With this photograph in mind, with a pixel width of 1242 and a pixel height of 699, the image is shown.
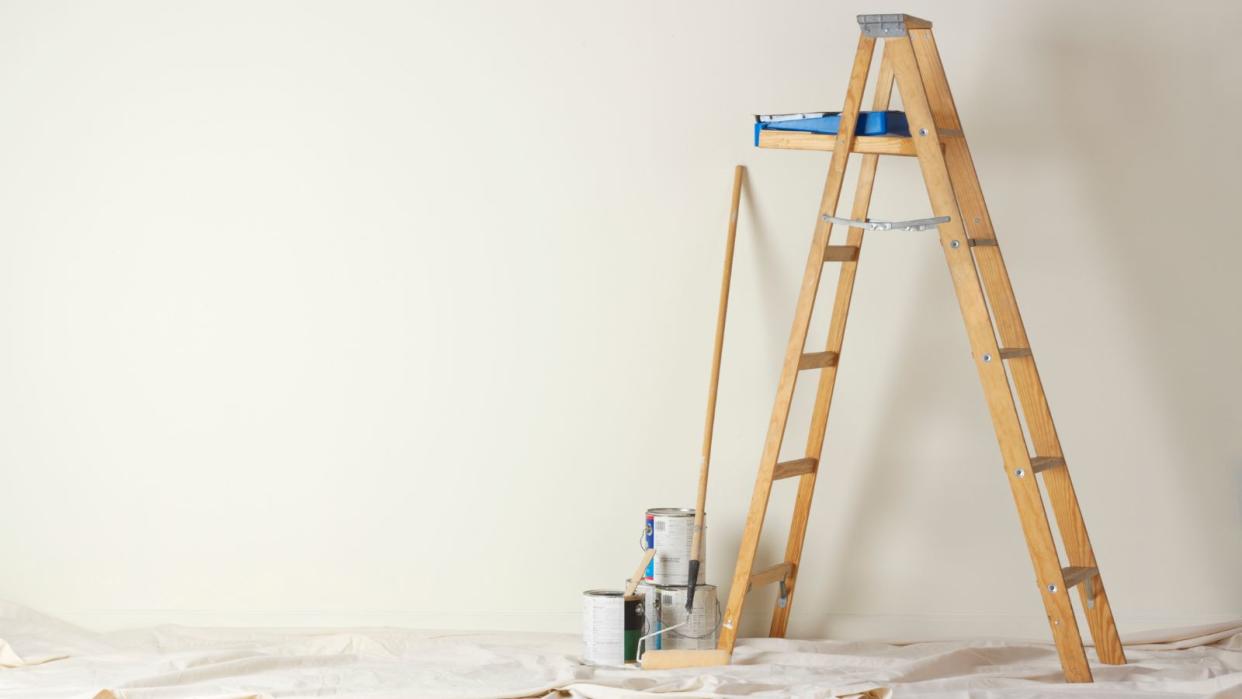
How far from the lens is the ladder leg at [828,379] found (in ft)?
8.71

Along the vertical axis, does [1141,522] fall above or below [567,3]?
below

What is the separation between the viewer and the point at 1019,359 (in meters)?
2.42

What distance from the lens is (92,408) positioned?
310 centimetres

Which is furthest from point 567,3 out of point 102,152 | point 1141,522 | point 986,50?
point 1141,522

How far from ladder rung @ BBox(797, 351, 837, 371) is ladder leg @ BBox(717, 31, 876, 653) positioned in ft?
0.22

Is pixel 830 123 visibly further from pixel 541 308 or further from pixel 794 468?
pixel 541 308

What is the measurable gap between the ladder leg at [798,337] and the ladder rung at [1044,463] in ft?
1.75

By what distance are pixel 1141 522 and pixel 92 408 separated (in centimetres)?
287

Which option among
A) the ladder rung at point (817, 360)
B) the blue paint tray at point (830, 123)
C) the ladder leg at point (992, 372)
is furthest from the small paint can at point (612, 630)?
the blue paint tray at point (830, 123)

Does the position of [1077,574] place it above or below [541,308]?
below

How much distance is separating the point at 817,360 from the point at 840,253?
0.86 feet

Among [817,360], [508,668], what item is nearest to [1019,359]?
[817,360]

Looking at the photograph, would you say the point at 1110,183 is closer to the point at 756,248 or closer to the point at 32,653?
the point at 756,248

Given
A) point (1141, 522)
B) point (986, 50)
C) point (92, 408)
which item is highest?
point (986, 50)
